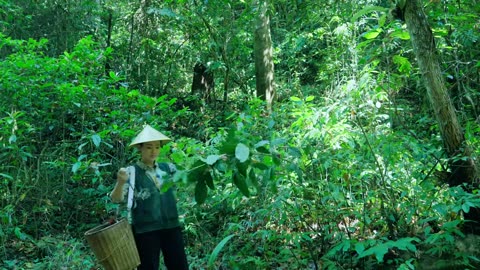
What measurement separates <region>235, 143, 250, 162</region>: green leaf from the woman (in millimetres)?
1587

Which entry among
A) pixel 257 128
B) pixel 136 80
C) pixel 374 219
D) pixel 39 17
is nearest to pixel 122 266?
pixel 374 219

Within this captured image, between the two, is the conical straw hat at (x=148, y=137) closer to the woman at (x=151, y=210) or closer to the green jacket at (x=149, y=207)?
the woman at (x=151, y=210)

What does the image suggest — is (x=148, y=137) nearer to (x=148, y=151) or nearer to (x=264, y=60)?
(x=148, y=151)

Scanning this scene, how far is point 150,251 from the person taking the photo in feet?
12.0

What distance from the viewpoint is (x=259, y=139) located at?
12.0 ft

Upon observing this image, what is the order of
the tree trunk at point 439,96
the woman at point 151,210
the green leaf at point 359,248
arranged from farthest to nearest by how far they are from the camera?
the tree trunk at point 439,96, the woman at point 151,210, the green leaf at point 359,248

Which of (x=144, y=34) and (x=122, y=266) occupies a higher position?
(x=144, y=34)

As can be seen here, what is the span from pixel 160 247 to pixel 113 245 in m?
0.57

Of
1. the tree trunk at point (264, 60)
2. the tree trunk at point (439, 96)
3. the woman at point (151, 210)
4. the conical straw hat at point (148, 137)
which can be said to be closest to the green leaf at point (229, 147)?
the woman at point (151, 210)

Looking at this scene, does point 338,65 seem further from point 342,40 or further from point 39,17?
point 39,17

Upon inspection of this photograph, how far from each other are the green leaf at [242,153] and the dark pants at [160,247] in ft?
6.10

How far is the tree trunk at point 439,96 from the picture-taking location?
12.9 feet

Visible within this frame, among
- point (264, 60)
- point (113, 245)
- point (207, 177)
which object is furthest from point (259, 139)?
point (264, 60)

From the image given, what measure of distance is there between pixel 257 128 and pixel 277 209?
5.29 ft
